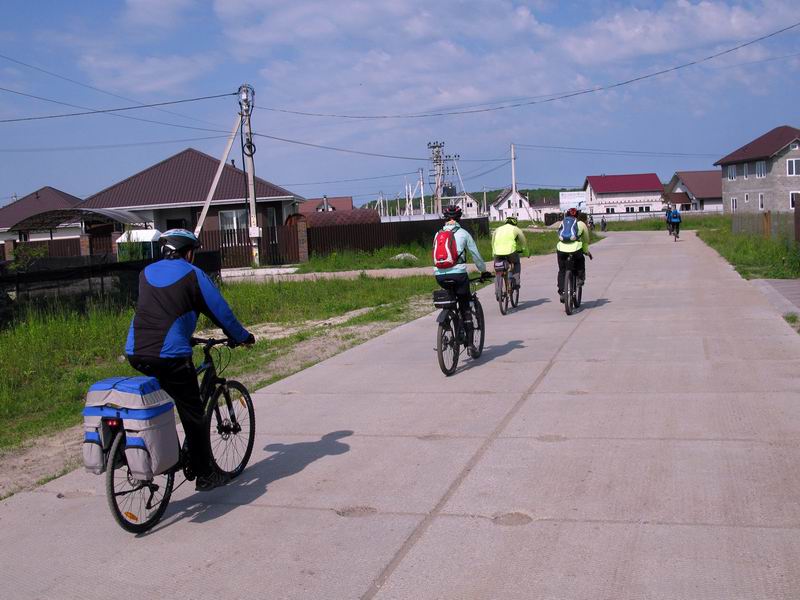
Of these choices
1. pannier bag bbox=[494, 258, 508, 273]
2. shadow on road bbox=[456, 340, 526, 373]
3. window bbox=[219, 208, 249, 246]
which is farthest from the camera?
window bbox=[219, 208, 249, 246]

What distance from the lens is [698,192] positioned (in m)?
100

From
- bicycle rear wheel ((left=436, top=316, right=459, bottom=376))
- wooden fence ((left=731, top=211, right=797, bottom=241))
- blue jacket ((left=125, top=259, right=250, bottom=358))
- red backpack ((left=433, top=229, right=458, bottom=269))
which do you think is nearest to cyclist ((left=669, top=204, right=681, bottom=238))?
wooden fence ((left=731, top=211, right=797, bottom=241))

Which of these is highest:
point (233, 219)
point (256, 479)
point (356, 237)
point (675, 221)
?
point (233, 219)

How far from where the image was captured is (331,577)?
4.48 metres

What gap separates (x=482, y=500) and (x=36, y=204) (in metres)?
56.9

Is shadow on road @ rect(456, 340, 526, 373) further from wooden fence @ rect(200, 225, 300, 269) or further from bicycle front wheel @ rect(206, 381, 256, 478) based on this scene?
wooden fence @ rect(200, 225, 300, 269)

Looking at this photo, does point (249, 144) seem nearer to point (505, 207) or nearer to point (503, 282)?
point (503, 282)

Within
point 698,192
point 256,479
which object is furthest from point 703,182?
point 256,479

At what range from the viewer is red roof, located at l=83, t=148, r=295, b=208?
40.6m

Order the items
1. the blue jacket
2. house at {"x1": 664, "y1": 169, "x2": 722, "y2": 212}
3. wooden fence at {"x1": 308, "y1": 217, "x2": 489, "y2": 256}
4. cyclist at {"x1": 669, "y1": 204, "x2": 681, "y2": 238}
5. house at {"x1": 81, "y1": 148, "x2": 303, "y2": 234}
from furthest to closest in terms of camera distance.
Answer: house at {"x1": 664, "y1": 169, "x2": 722, "y2": 212} < cyclist at {"x1": 669, "y1": 204, "x2": 681, "y2": 238} < house at {"x1": 81, "y1": 148, "x2": 303, "y2": 234} < wooden fence at {"x1": 308, "y1": 217, "x2": 489, "y2": 256} < the blue jacket

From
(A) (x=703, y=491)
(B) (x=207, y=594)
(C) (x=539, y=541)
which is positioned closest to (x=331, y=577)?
(B) (x=207, y=594)

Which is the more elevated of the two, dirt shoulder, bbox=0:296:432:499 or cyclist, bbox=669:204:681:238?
cyclist, bbox=669:204:681:238

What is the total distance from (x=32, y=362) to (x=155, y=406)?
7700 mm

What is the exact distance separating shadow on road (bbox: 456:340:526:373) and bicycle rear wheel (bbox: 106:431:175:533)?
514 centimetres
